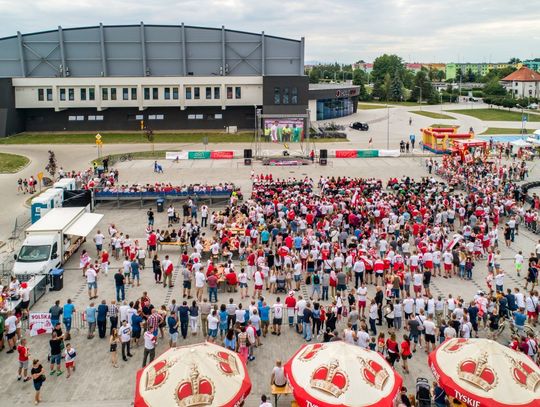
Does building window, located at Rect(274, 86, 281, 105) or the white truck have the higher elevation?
building window, located at Rect(274, 86, 281, 105)

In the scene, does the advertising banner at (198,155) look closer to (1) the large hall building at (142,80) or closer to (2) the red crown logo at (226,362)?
(1) the large hall building at (142,80)

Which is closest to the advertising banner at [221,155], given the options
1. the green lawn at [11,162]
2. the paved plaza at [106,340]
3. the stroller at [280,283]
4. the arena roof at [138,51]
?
the paved plaza at [106,340]

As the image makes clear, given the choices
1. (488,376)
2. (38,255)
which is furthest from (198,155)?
(488,376)

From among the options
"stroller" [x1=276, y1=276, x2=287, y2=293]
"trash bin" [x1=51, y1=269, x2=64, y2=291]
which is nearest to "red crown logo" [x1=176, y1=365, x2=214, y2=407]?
"stroller" [x1=276, y1=276, x2=287, y2=293]

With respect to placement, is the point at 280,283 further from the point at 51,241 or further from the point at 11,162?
the point at 11,162

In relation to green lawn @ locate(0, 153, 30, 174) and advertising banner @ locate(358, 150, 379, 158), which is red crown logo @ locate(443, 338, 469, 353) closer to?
advertising banner @ locate(358, 150, 379, 158)

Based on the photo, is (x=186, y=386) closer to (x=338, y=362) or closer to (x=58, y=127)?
(x=338, y=362)
